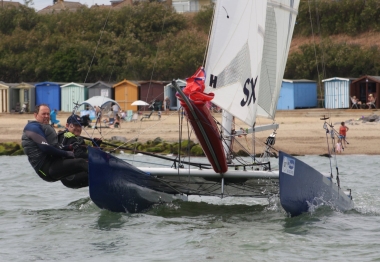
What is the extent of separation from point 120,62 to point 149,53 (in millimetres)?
2016

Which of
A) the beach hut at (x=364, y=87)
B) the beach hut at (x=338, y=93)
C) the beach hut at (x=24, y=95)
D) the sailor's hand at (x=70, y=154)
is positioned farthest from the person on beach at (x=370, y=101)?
the sailor's hand at (x=70, y=154)

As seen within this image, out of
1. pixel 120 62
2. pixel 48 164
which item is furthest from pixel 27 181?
pixel 120 62

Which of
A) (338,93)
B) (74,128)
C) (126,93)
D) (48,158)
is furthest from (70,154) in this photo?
(126,93)

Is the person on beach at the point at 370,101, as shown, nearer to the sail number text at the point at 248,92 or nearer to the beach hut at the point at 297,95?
the beach hut at the point at 297,95

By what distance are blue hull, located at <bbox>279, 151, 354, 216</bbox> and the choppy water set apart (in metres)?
0.20

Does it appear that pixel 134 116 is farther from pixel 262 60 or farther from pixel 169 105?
pixel 262 60

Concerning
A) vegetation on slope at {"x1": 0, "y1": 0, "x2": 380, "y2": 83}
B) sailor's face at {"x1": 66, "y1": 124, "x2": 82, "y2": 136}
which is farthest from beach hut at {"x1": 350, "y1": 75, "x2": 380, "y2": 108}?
sailor's face at {"x1": 66, "y1": 124, "x2": 82, "y2": 136}

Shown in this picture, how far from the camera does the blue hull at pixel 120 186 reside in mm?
8989

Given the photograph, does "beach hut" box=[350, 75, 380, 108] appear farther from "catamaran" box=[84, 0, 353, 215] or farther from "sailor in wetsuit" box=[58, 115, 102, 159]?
"sailor in wetsuit" box=[58, 115, 102, 159]

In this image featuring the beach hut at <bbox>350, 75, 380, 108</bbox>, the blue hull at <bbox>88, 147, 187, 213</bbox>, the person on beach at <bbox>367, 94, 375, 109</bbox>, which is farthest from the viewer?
the beach hut at <bbox>350, 75, 380, 108</bbox>

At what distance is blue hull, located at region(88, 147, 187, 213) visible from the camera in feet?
29.5

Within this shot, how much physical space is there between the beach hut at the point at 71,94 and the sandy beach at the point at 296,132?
5.18 metres

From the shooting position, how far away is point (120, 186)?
9266 mm

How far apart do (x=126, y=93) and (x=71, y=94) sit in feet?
9.90
